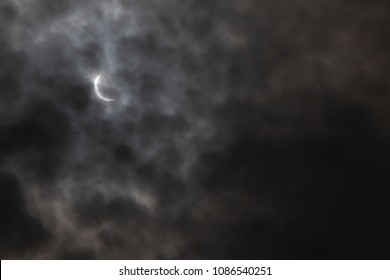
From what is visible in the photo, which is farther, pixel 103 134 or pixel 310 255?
pixel 310 255

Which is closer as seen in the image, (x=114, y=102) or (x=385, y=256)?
(x=114, y=102)

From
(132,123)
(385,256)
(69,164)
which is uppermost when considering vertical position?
(132,123)
